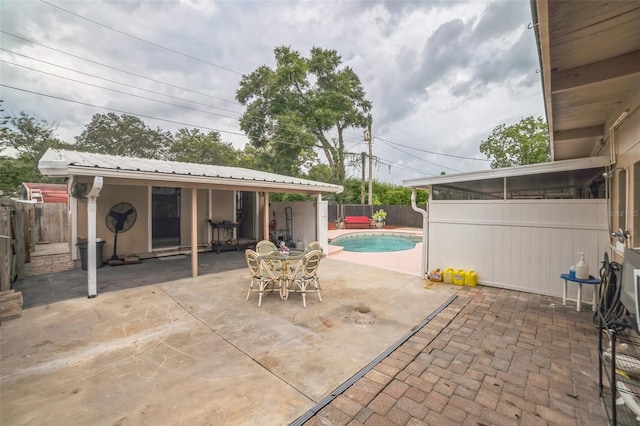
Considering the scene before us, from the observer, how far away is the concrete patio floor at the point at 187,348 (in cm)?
213

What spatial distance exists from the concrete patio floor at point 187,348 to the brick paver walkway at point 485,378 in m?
0.30

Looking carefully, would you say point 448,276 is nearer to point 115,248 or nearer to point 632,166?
point 632,166

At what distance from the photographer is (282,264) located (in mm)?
4871

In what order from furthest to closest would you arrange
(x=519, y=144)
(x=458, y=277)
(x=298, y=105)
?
(x=298, y=105) → (x=519, y=144) → (x=458, y=277)

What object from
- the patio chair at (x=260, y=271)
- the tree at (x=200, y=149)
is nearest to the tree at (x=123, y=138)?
the tree at (x=200, y=149)

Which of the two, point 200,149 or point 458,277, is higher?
point 200,149

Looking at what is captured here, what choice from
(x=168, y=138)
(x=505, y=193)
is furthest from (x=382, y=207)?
(x=168, y=138)

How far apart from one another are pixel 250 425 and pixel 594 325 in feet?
14.9

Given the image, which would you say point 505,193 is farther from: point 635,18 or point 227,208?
point 227,208

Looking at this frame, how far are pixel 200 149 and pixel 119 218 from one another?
752 inches

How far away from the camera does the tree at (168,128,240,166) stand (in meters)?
24.8

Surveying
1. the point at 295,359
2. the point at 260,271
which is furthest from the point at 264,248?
the point at 295,359

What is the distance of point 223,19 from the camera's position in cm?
1078

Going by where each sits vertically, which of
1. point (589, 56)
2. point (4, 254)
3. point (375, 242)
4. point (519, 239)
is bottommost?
point (375, 242)
